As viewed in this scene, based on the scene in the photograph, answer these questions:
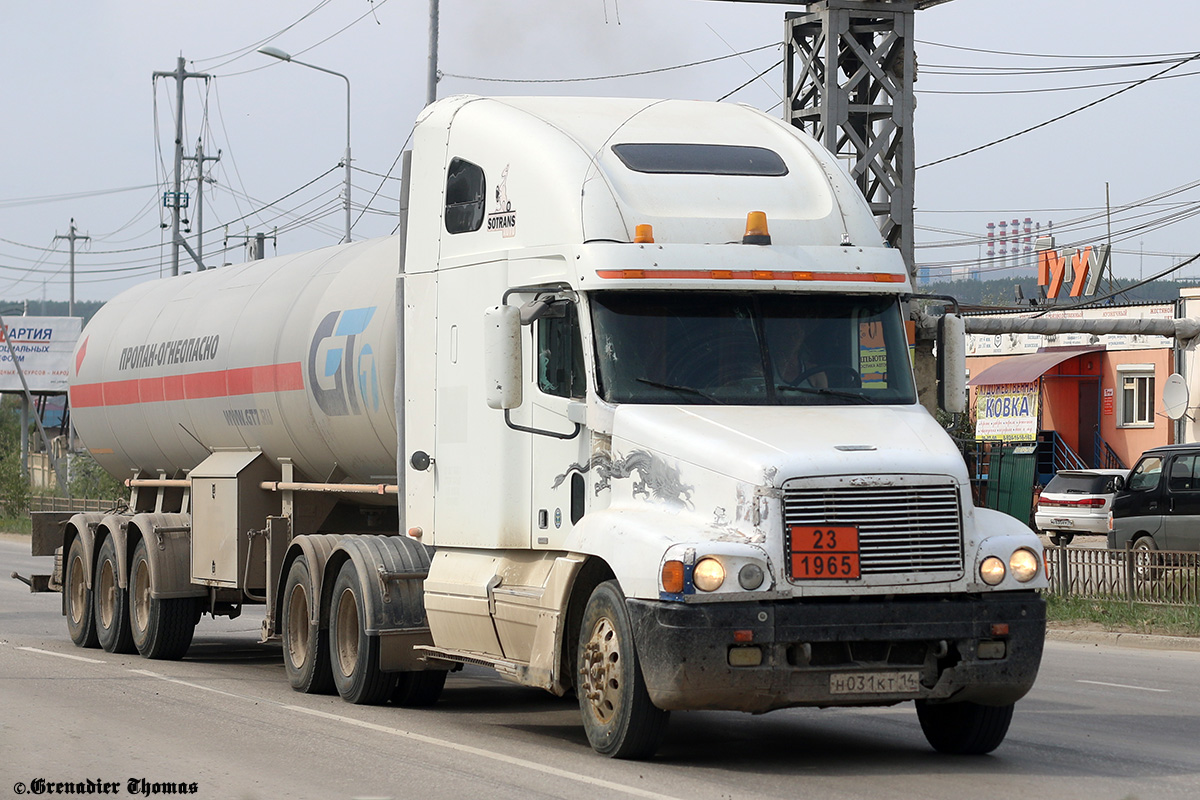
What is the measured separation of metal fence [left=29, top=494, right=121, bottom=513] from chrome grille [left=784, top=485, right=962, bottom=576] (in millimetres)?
33725

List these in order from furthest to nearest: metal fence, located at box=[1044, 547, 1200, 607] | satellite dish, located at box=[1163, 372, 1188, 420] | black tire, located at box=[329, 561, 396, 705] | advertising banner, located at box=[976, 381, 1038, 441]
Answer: advertising banner, located at box=[976, 381, 1038, 441], satellite dish, located at box=[1163, 372, 1188, 420], metal fence, located at box=[1044, 547, 1200, 607], black tire, located at box=[329, 561, 396, 705]

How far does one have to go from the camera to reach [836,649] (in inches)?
355

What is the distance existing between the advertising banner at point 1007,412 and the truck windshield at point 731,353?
125ft

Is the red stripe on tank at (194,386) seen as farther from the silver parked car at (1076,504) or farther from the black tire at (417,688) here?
the silver parked car at (1076,504)

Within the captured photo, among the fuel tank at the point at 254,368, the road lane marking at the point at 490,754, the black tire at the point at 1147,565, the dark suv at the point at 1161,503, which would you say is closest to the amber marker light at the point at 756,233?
the road lane marking at the point at 490,754

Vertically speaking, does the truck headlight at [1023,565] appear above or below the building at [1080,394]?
below

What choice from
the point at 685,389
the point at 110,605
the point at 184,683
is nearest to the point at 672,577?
the point at 685,389

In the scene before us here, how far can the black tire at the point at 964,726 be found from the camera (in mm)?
9766

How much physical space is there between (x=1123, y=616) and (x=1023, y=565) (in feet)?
36.1

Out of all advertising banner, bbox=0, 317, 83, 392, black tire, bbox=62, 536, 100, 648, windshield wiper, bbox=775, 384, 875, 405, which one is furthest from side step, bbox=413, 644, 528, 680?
advertising banner, bbox=0, 317, 83, 392

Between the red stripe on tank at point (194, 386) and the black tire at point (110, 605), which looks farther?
the black tire at point (110, 605)

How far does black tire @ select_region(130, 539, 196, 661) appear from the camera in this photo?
53.3ft

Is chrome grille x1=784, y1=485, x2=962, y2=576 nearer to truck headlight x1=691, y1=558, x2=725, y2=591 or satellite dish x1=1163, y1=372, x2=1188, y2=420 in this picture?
truck headlight x1=691, y1=558, x2=725, y2=591

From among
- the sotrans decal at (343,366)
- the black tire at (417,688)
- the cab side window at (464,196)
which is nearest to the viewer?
the cab side window at (464,196)
